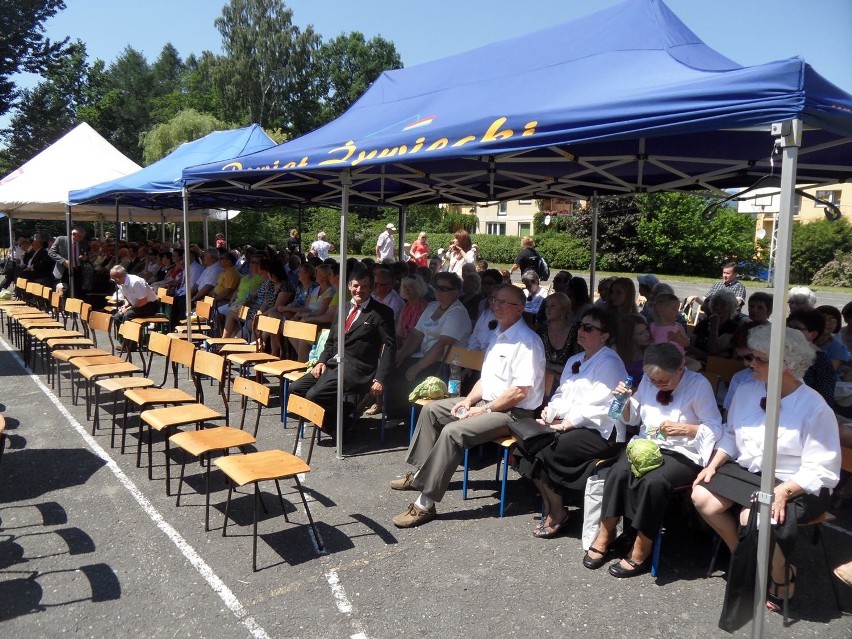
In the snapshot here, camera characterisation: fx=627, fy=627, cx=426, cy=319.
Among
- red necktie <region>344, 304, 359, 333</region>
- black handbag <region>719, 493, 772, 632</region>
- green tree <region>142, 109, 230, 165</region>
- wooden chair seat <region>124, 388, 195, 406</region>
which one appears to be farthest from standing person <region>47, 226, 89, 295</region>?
green tree <region>142, 109, 230, 165</region>

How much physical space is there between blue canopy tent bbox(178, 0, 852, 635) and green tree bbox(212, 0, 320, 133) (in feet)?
140

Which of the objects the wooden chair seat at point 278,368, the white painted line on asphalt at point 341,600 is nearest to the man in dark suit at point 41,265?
the wooden chair seat at point 278,368

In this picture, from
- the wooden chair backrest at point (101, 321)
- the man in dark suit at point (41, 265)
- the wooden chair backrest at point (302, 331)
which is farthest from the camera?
the man in dark suit at point (41, 265)

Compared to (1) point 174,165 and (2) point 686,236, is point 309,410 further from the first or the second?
(2) point 686,236

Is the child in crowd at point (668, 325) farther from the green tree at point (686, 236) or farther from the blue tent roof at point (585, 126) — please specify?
the green tree at point (686, 236)

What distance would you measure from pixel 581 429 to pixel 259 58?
48.9 m

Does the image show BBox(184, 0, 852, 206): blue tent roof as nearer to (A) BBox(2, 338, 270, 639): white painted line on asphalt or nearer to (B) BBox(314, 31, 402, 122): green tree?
(A) BBox(2, 338, 270, 639): white painted line on asphalt

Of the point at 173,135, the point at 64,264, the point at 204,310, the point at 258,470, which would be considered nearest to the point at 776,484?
the point at 258,470

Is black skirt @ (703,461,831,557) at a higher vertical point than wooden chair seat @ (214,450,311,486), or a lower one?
higher

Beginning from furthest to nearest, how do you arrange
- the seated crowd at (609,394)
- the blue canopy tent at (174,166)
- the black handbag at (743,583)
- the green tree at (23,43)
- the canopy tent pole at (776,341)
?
the green tree at (23,43) < the blue canopy tent at (174,166) < the seated crowd at (609,394) < the black handbag at (743,583) < the canopy tent pole at (776,341)

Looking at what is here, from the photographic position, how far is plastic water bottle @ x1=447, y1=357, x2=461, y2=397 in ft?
16.6

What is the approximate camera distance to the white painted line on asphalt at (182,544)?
117 inches

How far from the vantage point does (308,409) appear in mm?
4234

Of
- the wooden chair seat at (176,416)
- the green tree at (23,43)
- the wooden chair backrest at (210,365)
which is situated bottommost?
the wooden chair seat at (176,416)
